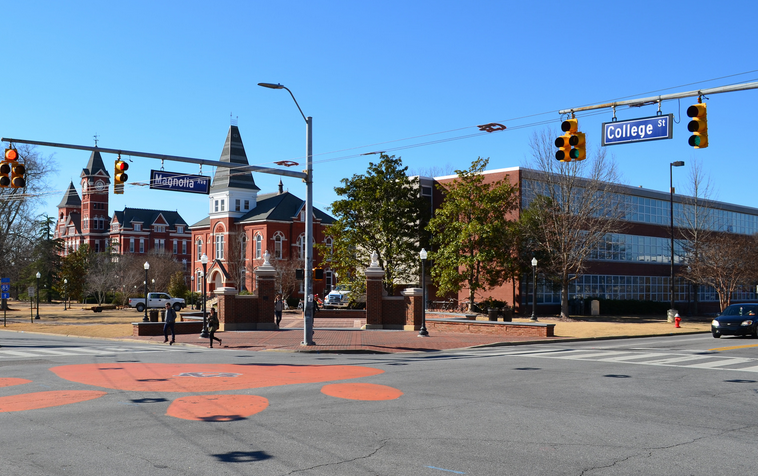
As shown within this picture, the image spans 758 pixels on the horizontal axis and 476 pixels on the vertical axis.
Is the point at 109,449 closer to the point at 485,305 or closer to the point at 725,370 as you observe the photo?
the point at 725,370

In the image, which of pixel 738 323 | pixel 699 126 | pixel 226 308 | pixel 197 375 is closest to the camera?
pixel 699 126

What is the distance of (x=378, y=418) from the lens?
972 cm

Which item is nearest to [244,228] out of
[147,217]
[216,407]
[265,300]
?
[147,217]

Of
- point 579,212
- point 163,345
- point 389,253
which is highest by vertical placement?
point 579,212

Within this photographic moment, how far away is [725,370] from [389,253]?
2959 centimetres

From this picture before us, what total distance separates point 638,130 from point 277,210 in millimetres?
65722

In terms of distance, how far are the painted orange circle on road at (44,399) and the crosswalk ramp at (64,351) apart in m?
9.00

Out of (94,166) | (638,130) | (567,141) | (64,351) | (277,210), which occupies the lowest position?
(64,351)

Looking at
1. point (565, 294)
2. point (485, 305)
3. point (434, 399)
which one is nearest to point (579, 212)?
point (565, 294)

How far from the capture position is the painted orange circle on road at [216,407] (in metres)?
9.71

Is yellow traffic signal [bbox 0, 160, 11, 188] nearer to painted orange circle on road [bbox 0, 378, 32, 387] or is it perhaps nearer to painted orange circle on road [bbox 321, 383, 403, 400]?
painted orange circle on road [bbox 0, 378, 32, 387]

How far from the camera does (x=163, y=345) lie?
25375mm

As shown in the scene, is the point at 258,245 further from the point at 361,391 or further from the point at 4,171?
the point at 361,391

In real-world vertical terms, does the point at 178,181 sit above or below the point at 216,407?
above
